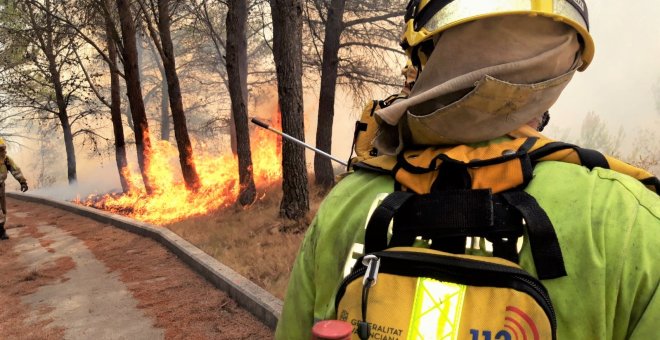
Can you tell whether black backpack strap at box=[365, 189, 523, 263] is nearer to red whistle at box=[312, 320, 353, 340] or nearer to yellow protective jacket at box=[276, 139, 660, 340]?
yellow protective jacket at box=[276, 139, 660, 340]

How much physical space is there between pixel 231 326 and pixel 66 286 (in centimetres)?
341

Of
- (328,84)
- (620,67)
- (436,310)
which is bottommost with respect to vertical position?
(436,310)

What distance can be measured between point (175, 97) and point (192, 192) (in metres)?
2.65

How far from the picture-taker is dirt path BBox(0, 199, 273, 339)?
512 centimetres

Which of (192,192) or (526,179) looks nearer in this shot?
(526,179)

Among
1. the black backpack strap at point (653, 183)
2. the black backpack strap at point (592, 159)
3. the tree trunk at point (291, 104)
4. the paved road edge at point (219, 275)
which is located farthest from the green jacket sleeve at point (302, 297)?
the tree trunk at point (291, 104)

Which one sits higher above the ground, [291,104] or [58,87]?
[58,87]

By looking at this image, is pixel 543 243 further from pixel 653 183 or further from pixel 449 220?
pixel 653 183

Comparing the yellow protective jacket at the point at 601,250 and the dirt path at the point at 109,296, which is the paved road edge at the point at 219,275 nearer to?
the dirt path at the point at 109,296

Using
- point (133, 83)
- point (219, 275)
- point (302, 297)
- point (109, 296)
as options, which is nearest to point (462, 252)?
point (302, 297)

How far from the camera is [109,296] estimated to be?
6.34 metres

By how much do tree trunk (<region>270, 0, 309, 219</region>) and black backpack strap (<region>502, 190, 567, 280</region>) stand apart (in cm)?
750

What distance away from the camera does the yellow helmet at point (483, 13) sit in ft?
3.67

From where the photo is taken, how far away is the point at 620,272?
A: 916 millimetres
